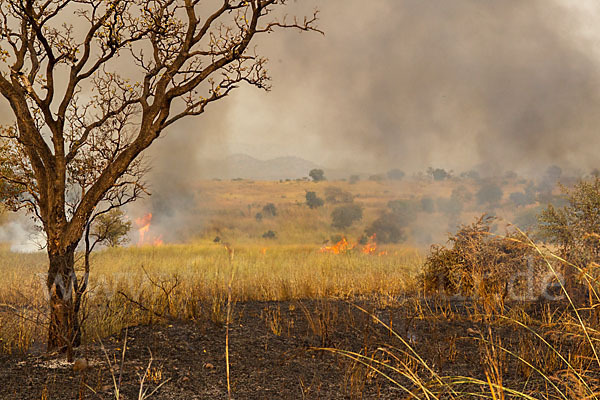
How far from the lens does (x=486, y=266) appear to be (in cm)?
852

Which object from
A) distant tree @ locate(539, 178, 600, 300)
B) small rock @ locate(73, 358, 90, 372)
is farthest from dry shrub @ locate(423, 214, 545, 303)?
small rock @ locate(73, 358, 90, 372)

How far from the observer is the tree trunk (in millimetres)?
5363

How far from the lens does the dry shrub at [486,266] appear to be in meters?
8.45

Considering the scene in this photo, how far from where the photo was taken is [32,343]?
246 inches

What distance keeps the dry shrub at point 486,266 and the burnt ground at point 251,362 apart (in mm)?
1423

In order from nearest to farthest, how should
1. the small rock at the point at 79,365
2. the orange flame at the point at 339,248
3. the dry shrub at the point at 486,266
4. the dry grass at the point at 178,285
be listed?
the small rock at the point at 79,365
the dry grass at the point at 178,285
the dry shrub at the point at 486,266
the orange flame at the point at 339,248

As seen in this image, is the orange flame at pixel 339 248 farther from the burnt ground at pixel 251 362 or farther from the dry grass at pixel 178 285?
the burnt ground at pixel 251 362

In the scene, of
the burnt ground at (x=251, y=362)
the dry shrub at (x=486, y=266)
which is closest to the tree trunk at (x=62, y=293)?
the burnt ground at (x=251, y=362)

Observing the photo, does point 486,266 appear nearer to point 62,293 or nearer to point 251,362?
point 251,362

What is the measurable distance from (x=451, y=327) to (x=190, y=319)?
3619mm

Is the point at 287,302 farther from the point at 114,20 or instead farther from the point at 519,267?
the point at 114,20

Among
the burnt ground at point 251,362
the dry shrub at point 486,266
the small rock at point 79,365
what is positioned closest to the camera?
the burnt ground at point 251,362

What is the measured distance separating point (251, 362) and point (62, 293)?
2.16 meters

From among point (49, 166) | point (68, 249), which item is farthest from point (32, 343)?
point (49, 166)
